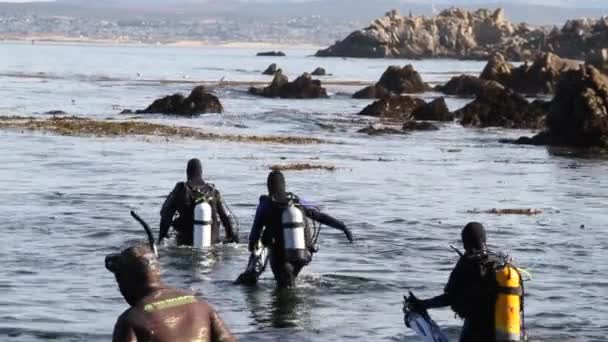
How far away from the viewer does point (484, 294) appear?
476 inches

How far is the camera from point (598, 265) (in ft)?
71.3

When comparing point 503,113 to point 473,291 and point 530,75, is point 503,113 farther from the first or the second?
point 473,291

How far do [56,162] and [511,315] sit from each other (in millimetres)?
25257

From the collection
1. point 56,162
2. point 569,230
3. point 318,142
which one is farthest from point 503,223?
point 318,142

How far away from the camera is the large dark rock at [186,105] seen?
2247 inches

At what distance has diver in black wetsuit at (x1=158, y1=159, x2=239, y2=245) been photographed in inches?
776

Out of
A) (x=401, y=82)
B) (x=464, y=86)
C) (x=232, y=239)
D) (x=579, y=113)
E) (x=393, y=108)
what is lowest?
(x=464, y=86)

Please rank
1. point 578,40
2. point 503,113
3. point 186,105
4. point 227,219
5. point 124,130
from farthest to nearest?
point 578,40 → point 186,105 → point 503,113 → point 124,130 → point 227,219

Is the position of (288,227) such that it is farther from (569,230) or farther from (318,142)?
(318,142)

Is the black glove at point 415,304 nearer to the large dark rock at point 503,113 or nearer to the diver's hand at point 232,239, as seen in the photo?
the diver's hand at point 232,239

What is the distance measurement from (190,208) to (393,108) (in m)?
42.4

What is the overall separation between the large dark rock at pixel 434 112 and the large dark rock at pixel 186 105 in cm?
823

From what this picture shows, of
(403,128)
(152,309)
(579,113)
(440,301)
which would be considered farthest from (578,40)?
(152,309)

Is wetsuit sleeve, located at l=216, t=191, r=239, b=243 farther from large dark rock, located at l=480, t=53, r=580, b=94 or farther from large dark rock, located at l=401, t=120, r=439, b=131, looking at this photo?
large dark rock, located at l=480, t=53, r=580, b=94
